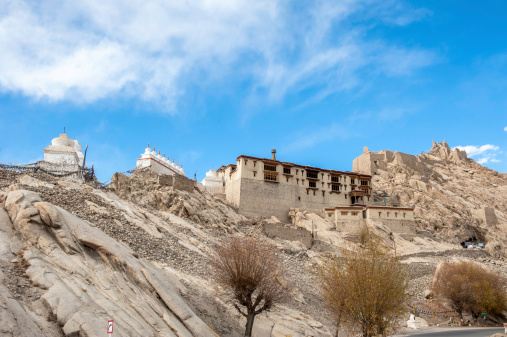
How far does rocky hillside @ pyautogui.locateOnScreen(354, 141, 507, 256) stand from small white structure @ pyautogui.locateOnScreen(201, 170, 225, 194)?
92.5ft

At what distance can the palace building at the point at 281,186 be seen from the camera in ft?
187

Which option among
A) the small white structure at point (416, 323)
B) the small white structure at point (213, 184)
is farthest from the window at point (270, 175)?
the small white structure at point (416, 323)

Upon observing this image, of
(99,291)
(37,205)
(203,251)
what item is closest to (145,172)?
(203,251)

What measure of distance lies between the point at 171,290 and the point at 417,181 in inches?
2608

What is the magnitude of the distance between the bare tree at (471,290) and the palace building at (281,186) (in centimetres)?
2193

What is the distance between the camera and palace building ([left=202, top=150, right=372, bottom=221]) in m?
57.0

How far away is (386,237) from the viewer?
53688 mm

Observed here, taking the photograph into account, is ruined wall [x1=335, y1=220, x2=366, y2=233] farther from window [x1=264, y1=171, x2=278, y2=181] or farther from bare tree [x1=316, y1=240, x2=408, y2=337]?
bare tree [x1=316, y1=240, x2=408, y2=337]

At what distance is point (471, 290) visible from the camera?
1533 inches

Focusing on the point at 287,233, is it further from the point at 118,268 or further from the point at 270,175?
the point at 118,268

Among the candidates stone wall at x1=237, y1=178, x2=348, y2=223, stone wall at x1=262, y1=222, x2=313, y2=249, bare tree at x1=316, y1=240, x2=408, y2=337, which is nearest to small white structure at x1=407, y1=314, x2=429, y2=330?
stone wall at x1=262, y1=222, x2=313, y2=249

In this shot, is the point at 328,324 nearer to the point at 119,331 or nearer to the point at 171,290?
the point at 171,290

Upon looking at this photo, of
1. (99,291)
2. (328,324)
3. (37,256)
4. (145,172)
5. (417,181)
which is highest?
(417,181)

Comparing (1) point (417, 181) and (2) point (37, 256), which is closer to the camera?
(2) point (37, 256)
